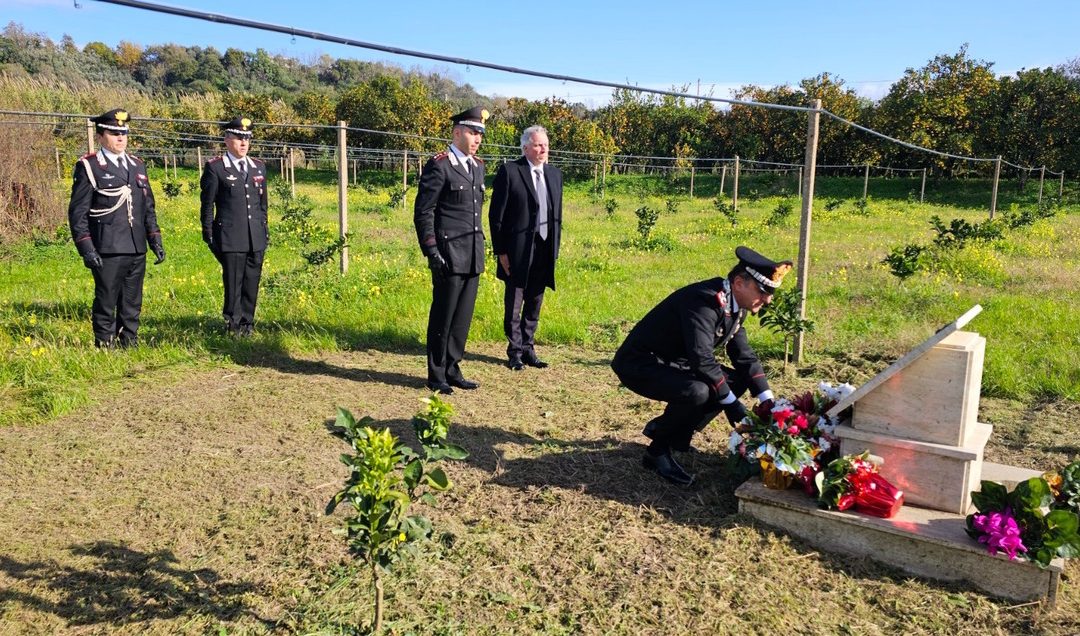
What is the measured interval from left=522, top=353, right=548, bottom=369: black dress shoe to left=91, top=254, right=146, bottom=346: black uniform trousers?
10.3ft

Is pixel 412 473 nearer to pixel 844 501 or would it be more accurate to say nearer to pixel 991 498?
pixel 844 501

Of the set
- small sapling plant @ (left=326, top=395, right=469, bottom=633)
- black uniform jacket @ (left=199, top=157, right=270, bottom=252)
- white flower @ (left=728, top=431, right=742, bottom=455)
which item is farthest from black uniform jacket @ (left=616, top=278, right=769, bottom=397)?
black uniform jacket @ (left=199, top=157, right=270, bottom=252)

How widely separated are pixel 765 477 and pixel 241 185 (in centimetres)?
505

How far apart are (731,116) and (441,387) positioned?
39.2 m

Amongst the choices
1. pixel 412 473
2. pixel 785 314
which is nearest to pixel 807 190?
pixel 785 314

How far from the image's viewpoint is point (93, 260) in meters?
5.68

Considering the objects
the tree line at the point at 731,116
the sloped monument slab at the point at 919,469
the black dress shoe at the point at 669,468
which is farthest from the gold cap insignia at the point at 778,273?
the tree line at the point at 731,116

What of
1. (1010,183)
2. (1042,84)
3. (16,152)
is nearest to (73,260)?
(16,152)

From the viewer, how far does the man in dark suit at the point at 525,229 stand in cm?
582

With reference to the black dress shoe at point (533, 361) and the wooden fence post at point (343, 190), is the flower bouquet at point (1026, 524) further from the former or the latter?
the wooden fence post at point (343, 190)

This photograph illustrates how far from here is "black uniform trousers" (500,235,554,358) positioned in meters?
6.01

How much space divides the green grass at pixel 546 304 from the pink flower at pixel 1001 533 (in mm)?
2975

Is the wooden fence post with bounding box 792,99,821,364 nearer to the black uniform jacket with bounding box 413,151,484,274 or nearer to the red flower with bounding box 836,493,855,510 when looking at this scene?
the black uniform jacket with bounding box 413,151,484,274

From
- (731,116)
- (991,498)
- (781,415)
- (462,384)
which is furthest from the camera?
(731,116)
